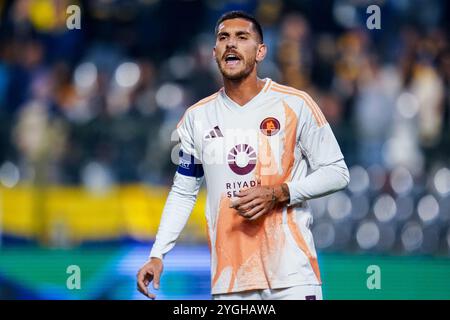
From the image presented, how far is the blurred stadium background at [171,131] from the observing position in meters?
11.0

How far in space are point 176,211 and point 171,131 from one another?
5.97 metres

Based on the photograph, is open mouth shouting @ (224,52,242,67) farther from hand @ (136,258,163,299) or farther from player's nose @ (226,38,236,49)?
hand @ (136,258,163,299)

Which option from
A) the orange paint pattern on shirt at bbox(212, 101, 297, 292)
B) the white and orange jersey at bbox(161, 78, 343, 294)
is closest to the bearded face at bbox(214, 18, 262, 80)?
the white and orange jersey at bbox(161, 78, 343, 294)

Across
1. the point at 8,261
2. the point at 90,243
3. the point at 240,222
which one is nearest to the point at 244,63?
the point at 240,222

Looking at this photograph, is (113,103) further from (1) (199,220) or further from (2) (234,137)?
(2) (234,137)

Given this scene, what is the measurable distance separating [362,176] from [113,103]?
9.79ft

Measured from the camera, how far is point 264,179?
635cm

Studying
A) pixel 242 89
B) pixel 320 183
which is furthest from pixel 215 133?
pixel 320 183

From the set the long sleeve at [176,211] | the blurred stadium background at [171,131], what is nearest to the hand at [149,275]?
the long sleeve at [176,211]

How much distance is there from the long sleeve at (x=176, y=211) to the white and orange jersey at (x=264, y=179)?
0.71 feet

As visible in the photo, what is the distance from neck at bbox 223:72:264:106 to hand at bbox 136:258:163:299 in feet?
3.24

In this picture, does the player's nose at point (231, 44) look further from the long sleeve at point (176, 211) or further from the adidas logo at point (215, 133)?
the long sleeve at point (176, 211)

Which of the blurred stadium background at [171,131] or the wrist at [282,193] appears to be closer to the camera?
the wrist at [282,193]

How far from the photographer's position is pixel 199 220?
11992 millimetres
